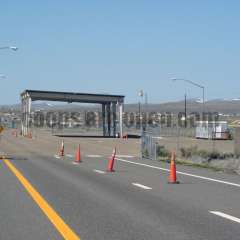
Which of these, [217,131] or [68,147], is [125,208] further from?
[217,131]

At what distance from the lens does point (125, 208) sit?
532 inches

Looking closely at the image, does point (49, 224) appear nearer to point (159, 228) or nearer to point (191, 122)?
point (159, 228)

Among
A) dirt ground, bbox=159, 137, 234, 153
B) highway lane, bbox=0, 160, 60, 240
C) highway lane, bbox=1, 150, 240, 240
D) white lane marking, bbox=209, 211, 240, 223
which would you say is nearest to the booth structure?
dirt ground, bbox=159, 137, 234, 153

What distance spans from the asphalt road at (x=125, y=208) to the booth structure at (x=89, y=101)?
6535 centimetres

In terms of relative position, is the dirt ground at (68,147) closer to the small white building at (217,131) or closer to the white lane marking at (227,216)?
the small white building at (217,131)

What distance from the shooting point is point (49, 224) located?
11273mm

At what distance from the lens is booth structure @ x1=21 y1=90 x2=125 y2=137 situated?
8694 cm

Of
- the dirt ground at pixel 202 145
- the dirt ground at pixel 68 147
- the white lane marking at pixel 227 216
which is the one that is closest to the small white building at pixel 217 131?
the dirt ground at pixel 202 145

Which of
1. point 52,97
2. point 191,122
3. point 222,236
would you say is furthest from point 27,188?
point 191,122

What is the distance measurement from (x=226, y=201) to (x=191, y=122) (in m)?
135

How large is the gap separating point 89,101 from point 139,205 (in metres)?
75.7

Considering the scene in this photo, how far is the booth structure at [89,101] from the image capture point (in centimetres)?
8694

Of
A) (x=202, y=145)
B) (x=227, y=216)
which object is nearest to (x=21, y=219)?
(x=227, y=216)

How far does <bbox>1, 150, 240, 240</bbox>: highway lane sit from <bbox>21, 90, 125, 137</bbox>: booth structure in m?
64.8
